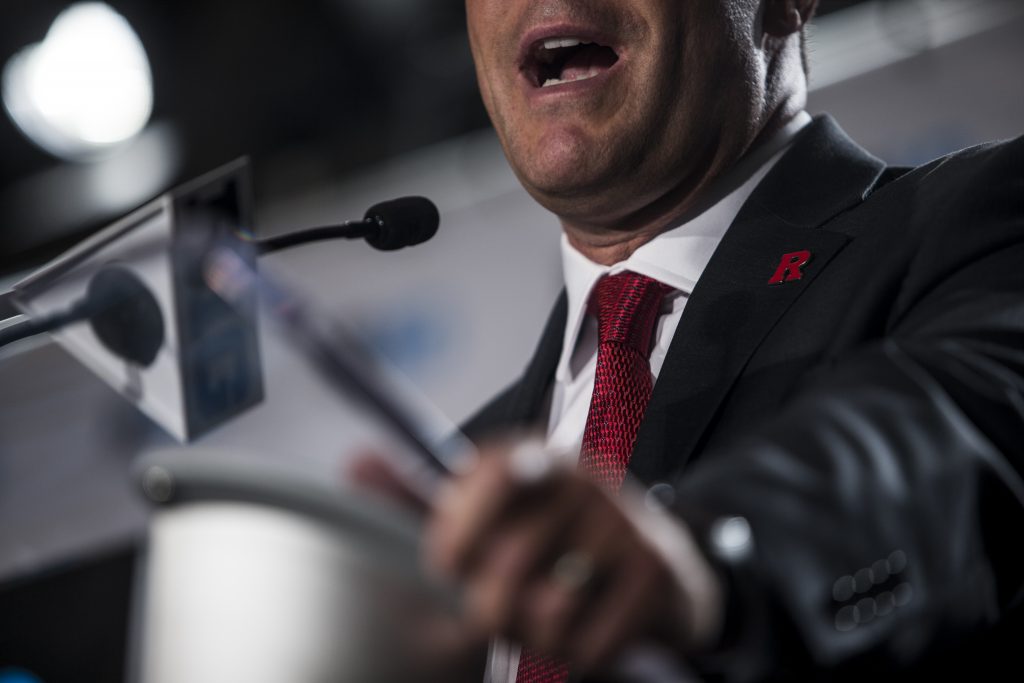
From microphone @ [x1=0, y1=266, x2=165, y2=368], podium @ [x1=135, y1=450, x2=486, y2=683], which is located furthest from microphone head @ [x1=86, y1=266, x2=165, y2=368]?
podium @ [x1=135, y1=450, x2=486, y2=683]

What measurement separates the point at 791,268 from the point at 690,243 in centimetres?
18

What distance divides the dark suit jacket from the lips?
29 centimetres

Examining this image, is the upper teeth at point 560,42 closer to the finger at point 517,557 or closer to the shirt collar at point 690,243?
the shirt collar at point 690,243

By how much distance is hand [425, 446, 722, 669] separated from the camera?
441 millimetres

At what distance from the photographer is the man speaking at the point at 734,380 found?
18.0 inches

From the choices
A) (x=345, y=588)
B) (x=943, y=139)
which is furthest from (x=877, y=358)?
(x=943, y=139)

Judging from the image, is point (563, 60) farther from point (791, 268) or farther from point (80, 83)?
point (80, 83)

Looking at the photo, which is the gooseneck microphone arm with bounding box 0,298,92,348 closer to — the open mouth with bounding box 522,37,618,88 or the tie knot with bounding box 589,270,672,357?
the tie knot with bounding box 589,270,672,357

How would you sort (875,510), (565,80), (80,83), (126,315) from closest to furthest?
(875,510) → (126,315) → (565,80) → (80,83)

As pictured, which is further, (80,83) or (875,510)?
(80,83)

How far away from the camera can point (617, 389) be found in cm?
103

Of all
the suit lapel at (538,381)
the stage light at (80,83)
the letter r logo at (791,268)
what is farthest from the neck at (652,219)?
the stage light at (80,83)

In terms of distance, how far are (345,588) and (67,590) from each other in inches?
74.6

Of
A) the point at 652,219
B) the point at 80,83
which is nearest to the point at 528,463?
the point at 652,219
